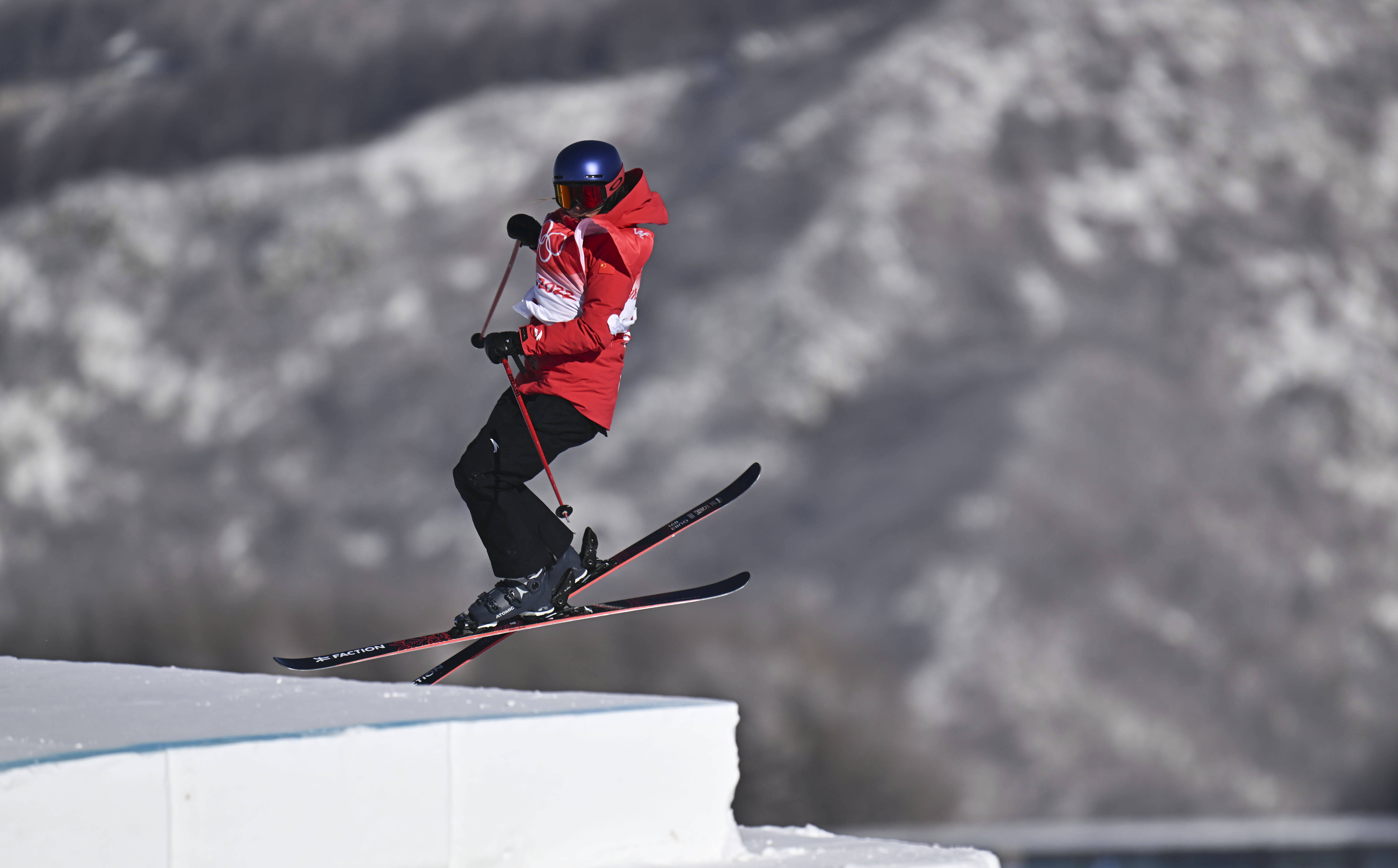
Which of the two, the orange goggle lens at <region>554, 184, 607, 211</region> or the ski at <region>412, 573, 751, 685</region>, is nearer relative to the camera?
the orange goggle lens at <region>554, 184, 607, 211</region>

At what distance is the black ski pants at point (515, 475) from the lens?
5418 mm

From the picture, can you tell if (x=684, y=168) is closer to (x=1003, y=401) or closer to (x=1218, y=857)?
(x=1003, y=401)

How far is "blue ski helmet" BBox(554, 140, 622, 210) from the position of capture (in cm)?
496

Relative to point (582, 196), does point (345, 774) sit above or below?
below

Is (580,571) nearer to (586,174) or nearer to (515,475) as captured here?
(515,475)

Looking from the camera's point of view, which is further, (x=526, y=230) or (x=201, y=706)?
(x=526, y=230)

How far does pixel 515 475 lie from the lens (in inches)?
215

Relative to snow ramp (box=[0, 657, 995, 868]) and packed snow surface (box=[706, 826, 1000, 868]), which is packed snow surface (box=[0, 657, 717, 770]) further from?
packed snow surface (box=[706, 826, 1000, 868])

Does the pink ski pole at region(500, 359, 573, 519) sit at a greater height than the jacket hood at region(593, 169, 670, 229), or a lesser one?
lesser

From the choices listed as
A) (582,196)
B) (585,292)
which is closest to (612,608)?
(585,292)

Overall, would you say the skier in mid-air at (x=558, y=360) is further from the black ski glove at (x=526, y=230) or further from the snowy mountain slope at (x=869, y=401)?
the snowy mountain slope at (x=869, y=401)

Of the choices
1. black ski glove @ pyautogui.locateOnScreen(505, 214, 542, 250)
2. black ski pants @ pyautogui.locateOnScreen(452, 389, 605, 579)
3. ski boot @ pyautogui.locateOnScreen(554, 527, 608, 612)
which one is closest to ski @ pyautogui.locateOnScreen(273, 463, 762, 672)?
ski boot @ pyautogui.locateOnScreen(554, 527, 608, 612)

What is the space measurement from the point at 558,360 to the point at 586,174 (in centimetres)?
82

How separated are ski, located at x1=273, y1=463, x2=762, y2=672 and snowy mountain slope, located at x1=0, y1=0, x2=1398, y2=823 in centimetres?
1019
